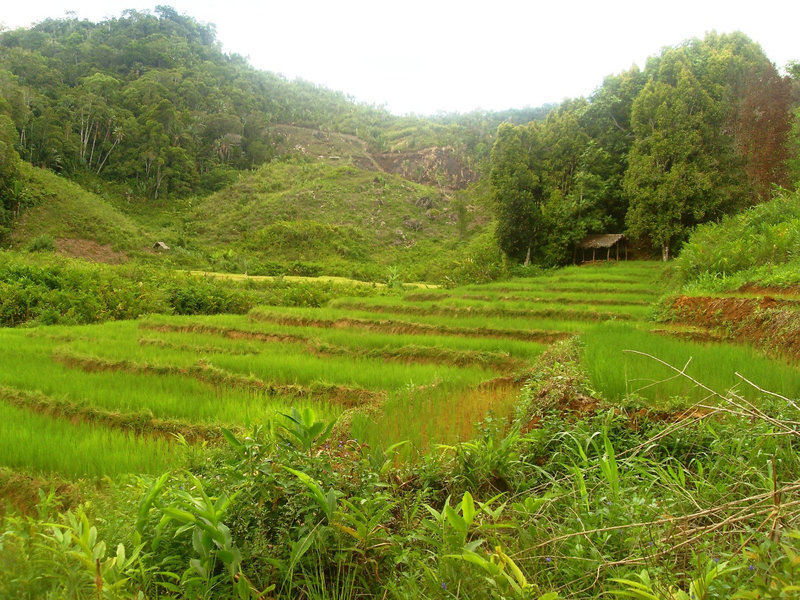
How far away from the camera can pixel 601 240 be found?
2127 centimetres

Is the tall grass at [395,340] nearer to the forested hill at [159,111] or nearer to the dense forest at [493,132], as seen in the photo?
the dense forest at [493,132]

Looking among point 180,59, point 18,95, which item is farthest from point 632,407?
point 180,59

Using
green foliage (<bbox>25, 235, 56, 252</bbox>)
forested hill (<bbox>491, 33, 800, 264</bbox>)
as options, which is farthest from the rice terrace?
green foliage (<bbox>25, 235, 56, 252</bbox>)

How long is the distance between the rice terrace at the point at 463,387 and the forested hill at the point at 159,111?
8764 mm

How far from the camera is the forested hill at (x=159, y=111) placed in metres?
43.5

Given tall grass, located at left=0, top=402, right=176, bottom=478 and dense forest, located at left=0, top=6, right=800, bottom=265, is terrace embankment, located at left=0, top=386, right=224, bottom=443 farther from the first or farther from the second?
dense forest, located at left=0, top=6, right=800, bottom=265

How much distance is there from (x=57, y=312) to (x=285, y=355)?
26.2ft

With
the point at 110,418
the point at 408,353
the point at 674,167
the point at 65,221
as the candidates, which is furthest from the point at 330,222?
the point at 110,418

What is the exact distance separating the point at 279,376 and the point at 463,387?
2.41 m

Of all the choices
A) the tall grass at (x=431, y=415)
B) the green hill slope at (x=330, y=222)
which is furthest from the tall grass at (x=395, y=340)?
the green hill slope at (x=330, y=222)

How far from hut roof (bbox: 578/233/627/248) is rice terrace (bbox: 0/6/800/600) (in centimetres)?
17

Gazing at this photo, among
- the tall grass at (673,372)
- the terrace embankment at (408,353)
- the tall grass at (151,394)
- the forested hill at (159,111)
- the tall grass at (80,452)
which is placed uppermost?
the forested hill at (159,111)

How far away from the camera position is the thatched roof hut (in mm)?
20984

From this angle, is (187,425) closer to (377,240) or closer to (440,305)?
(440,305)
